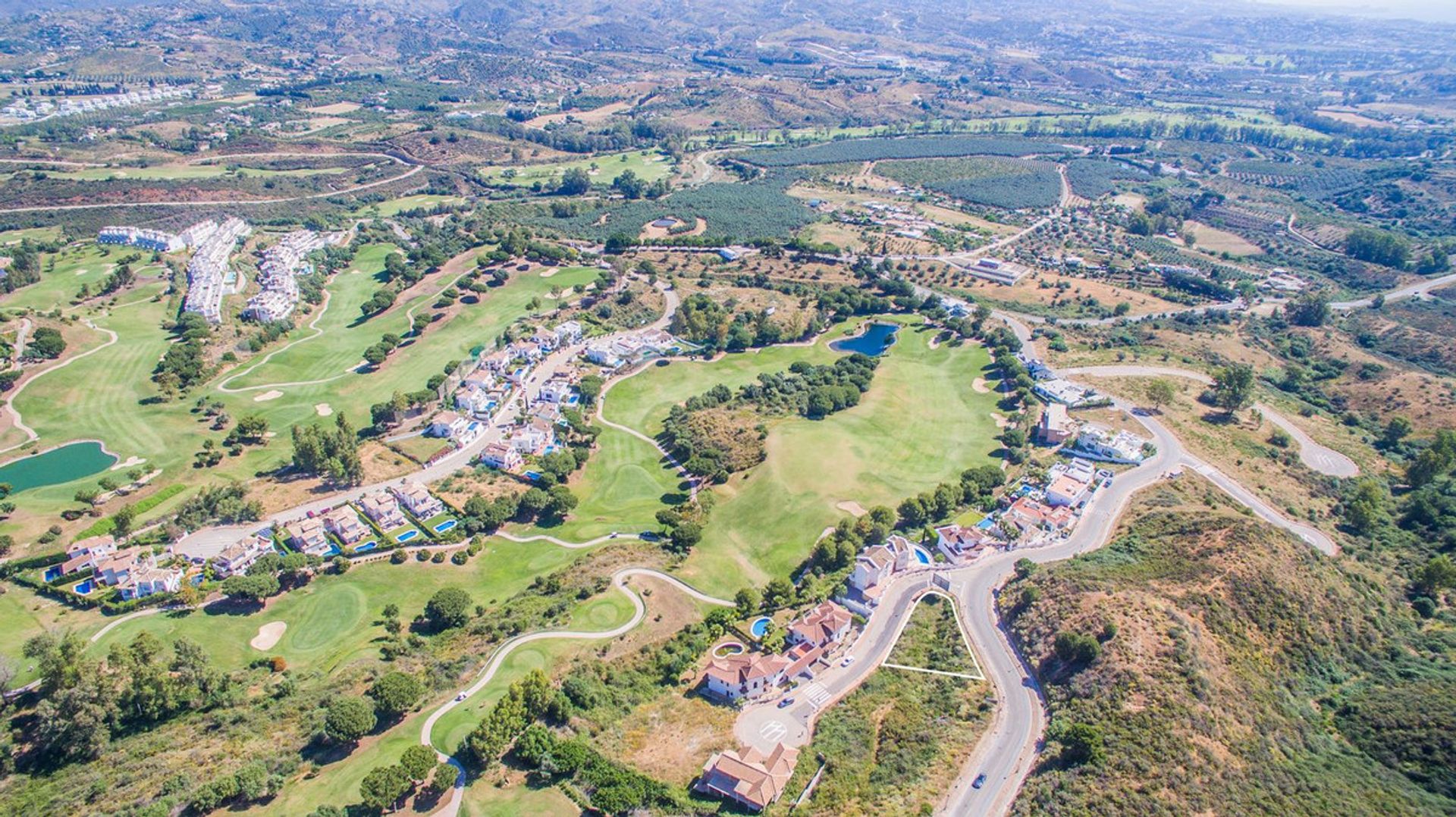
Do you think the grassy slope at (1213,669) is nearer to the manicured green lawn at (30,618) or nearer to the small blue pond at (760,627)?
the small blue pond at (760,627)

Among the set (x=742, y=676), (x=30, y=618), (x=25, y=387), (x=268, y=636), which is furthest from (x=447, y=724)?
(x=25, y=387)

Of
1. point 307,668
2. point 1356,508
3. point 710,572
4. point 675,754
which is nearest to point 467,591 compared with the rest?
point 307,668

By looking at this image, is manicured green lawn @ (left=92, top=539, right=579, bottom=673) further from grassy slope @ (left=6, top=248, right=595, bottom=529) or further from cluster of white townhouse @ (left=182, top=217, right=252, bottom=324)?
cluster of white townhouse @ (left=182, top=217, right=252, bottom=324)

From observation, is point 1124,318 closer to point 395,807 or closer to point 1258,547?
point 1258,547

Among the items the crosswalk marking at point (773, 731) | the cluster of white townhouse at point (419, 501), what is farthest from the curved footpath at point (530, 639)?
the cluster of white townhouse at point (419, 501)

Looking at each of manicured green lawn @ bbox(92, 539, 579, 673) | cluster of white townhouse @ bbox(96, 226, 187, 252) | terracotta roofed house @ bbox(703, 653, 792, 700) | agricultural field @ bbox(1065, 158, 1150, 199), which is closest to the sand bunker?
manicured green lawn @ bbox(92, 539, 579, 673)

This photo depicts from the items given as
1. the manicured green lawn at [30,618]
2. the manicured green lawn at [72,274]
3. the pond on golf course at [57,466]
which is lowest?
the manicured green lawn at [30,618]

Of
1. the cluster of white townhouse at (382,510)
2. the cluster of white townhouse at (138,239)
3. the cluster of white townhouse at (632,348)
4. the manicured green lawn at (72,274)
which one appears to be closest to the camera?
the cluster of white townhouse at (382,510)

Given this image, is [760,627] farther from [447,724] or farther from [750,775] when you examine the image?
[447,724]
